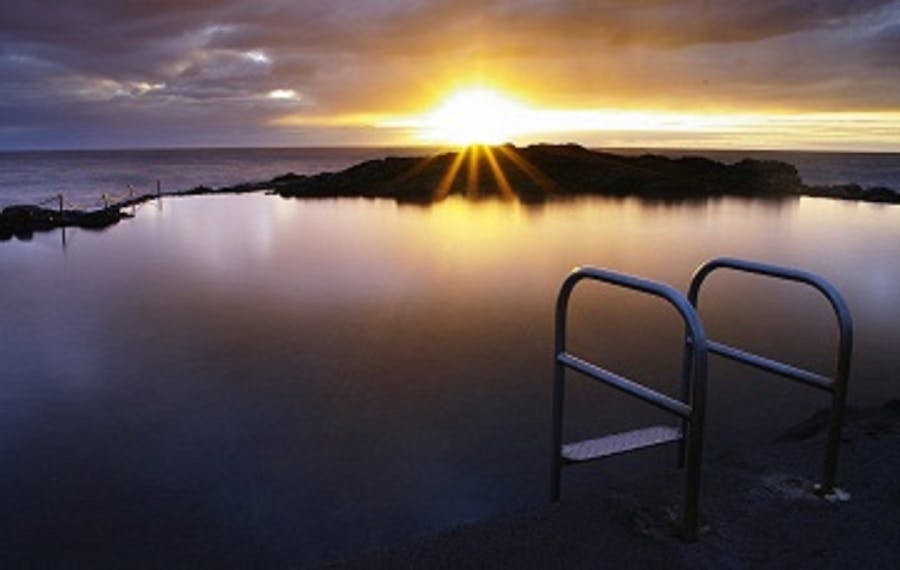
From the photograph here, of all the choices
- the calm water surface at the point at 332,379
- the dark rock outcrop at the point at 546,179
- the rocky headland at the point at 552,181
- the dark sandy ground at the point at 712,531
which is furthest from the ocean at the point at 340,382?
the dark rock outcrop at the point at 546,179

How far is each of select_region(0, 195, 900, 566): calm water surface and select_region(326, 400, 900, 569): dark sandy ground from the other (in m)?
0.49

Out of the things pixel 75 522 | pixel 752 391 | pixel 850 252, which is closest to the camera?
pixel 75 522

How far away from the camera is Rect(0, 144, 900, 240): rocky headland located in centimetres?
3231

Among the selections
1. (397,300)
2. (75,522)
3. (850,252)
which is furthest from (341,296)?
(850,252)

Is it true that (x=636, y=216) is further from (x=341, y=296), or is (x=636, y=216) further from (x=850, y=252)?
(x=341, y=296)

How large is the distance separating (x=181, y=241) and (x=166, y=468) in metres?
14.4

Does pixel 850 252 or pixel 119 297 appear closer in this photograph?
pixel 119 297

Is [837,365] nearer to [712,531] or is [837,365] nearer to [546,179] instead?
[712,531]

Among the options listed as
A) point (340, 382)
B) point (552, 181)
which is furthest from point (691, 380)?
point (552, 181)

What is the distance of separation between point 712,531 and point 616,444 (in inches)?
24.8

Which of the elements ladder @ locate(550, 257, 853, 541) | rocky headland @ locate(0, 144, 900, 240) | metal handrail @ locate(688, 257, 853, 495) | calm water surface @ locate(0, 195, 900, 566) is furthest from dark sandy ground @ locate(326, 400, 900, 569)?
rocky headland @ locate(0, 144, 900, 240)

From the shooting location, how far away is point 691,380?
399cm

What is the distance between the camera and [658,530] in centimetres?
362

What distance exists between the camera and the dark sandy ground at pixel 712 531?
3375 millimetres
